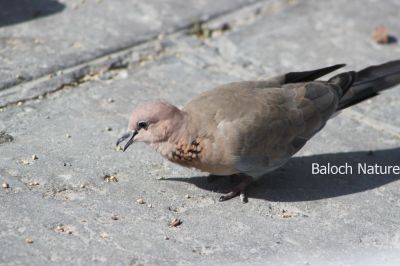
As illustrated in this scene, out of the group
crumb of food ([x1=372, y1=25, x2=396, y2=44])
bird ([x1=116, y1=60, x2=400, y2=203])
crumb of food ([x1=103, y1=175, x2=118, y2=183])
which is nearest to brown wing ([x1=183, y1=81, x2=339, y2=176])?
bird ([x1=116, y1=60, x2=400, y2=203])

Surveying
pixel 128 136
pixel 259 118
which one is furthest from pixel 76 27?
pixel 259 118

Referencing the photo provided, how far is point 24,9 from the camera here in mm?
6176

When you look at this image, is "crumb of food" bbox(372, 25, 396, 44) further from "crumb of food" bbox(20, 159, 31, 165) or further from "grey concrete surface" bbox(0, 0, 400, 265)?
"crumb of food" bbox(20, 159, 31, 165)

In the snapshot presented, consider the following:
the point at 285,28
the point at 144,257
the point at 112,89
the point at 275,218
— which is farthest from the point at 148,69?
the point at 144,257

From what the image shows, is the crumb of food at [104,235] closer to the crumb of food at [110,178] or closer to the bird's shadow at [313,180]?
the crumb of food at [110,178]

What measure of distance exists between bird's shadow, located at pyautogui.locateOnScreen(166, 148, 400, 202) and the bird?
0.44ft

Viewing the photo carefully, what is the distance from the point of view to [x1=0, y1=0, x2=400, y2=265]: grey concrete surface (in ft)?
12.7

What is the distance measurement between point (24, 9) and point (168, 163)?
7.55 ft

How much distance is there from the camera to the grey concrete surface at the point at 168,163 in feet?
12.7

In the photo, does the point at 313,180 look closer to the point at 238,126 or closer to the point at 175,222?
the point at 238,126

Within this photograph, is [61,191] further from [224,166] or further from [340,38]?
[340,38]

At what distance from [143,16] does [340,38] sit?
5.62 ft

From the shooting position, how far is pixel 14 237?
369cm

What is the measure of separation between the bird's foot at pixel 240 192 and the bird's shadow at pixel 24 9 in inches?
102
